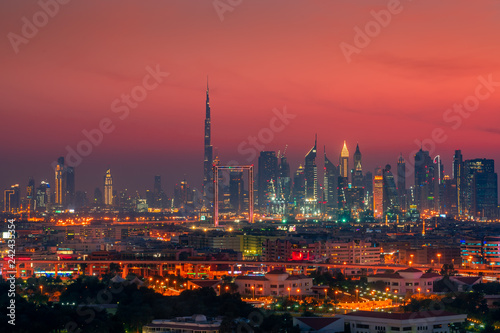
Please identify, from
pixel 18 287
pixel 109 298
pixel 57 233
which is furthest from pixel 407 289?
pixel 57 233

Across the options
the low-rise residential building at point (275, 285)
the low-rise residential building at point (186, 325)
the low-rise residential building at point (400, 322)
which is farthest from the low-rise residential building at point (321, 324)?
the low-rise residential building at point (275, 285)

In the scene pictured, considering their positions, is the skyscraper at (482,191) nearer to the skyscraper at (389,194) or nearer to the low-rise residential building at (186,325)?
the skyscraper at (389,194)

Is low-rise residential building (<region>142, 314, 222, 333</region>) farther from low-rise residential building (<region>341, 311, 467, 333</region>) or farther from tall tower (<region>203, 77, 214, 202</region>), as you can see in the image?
tall tower (<region>203, 77, 214, 202</region>)

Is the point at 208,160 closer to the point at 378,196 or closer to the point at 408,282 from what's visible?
the point at 378,196

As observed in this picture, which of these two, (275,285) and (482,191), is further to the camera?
(482,191)

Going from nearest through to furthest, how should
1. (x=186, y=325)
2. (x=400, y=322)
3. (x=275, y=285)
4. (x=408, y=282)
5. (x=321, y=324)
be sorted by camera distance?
(x=186, y=325) < (x=400, y=322) < (x=321, y=324) < (x=275, y=285) < (x=408, y=282)

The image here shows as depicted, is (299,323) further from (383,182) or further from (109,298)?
(383,182)

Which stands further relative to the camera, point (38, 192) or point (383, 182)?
point (38, 192)

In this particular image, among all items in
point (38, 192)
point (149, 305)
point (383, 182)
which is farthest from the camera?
point (38, 192)

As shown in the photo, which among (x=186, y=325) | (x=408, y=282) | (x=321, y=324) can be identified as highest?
(x=408, y=282)

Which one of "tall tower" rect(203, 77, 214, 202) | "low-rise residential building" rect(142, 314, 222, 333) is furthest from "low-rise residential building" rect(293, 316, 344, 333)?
"tall tower" rect(203, 77, 214, 202)

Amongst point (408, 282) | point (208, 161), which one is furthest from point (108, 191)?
point (408, 282)
